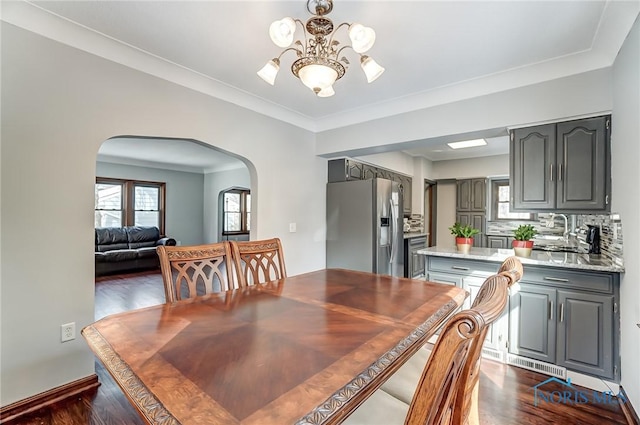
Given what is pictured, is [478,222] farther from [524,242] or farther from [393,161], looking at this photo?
[524,242]

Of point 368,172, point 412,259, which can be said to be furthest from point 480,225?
point 368,172

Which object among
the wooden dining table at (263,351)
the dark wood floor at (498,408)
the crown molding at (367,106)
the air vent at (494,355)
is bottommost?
the dark wood floor at (498,408)

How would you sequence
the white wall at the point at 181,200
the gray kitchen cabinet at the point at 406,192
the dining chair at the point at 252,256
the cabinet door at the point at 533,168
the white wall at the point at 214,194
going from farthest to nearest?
the white wall at the point at 214,194, the white wall at the point at 181,200, the gray kitchen cabinet at the point at 406,192, the cabinet door at the point at 533,168, the dining chair at the point at 252,256

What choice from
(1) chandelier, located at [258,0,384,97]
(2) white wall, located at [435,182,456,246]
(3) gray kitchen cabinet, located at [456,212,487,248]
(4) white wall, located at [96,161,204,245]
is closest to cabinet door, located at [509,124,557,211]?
(1) chandelier, located at [258,0,384,97]

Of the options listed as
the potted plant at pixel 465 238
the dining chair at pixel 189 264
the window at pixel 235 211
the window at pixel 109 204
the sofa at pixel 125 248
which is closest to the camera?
the dining chair at pixel 189 264

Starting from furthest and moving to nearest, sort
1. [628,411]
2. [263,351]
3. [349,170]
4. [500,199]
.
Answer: [500,199] < [349,170] < [628,411] < [263,351]

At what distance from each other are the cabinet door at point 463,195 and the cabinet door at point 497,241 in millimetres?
748

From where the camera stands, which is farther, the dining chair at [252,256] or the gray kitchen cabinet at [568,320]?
the gray kitchen cabinet at [568,320]

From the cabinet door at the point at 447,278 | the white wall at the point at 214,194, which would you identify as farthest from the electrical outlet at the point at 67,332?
the white wall at the point at 214,194

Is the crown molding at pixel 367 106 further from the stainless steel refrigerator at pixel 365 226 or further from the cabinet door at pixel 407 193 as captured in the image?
the cabinet door at pixel 407 193

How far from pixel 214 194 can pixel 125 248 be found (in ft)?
8.46

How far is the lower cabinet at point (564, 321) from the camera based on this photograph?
2.09 meters

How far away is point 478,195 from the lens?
616 cm

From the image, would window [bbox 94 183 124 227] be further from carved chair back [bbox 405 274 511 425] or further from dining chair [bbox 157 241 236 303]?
carved chair back [bbox 405 274 511 425]
